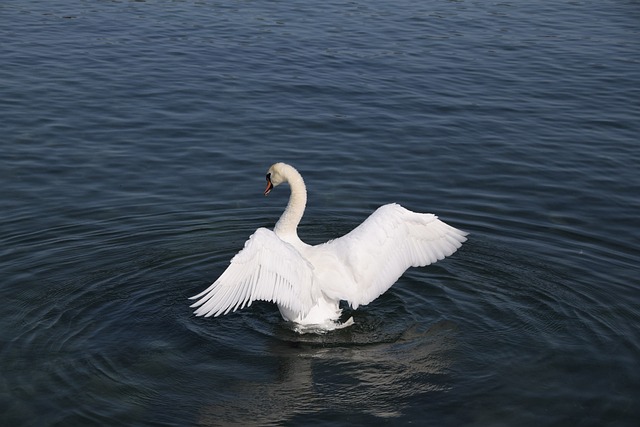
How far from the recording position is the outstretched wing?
34.9 feet

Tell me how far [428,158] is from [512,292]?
5.18 metres

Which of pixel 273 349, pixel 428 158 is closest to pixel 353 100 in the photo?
pixel 428 158

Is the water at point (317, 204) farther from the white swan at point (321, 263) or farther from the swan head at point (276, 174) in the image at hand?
the swan head at point (276, 174)

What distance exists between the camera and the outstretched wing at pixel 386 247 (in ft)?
34.9

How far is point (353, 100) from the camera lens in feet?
63.3

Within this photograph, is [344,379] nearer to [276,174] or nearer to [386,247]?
[386,247]

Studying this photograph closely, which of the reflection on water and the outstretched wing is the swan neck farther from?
the reflection on water

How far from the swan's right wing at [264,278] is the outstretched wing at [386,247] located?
0.74 m

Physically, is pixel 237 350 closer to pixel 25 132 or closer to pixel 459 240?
pixel 459 240

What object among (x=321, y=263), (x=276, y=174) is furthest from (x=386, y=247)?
(x=276, y=174)

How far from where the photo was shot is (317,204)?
14352 millimetres

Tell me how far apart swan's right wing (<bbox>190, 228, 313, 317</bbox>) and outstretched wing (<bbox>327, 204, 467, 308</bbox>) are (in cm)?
74

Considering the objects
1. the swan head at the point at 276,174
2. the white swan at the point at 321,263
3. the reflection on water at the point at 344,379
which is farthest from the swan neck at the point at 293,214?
the reflection on water at the point at 344,379

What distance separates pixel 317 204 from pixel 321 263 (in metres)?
3.86
